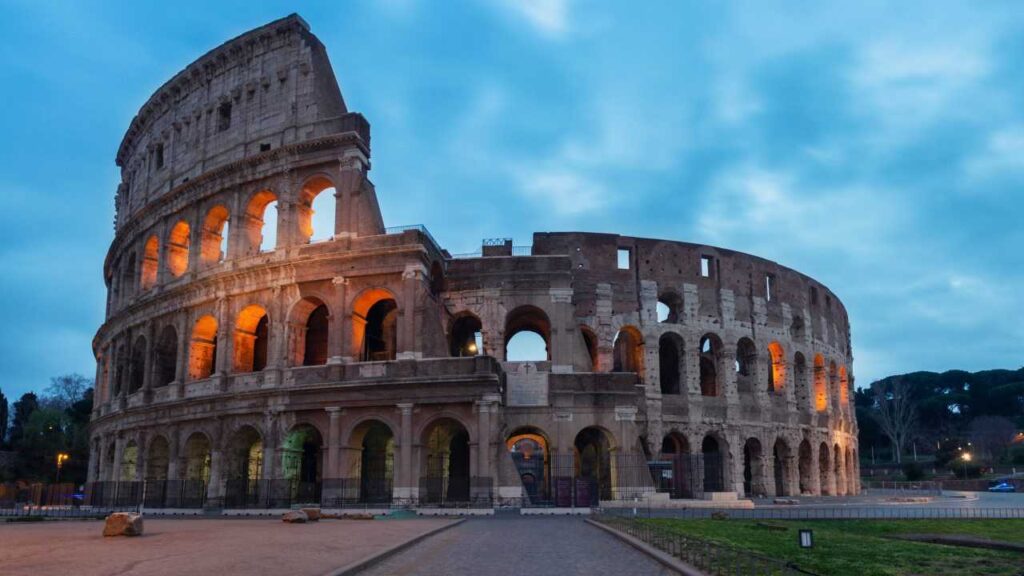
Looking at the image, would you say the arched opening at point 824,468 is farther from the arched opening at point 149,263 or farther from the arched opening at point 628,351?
the arched opening at point 149,263

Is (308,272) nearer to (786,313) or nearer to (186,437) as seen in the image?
(186,437)

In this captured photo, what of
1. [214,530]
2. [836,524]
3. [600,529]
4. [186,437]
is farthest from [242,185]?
[836,524]

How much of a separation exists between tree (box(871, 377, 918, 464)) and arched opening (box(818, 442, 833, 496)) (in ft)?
97.0

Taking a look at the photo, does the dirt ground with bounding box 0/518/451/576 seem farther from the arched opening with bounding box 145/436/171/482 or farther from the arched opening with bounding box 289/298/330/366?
the arched opening with bounding box 145/436/171/482

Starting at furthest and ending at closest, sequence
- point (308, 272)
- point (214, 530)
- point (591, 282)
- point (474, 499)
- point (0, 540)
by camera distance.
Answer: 1. point (591, 282)
2. point (308, 272)
3. point (474, 499)
4. point (214, 530)
5. point (0, 540)

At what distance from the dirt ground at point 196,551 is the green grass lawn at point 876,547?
5.87m

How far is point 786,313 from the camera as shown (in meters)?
42.5

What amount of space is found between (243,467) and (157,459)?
5.30 m

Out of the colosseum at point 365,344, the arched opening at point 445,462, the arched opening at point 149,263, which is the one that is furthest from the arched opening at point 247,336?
the arched opening at point 445,462

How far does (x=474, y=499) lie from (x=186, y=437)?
43.6 ft

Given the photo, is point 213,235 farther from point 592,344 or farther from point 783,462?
point 783,462

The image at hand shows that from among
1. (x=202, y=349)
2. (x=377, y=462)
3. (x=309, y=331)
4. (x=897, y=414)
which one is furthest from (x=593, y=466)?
(x=897, y=414)


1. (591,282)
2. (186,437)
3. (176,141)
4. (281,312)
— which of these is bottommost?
(186,437)

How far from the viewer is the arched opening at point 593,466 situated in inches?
1075
